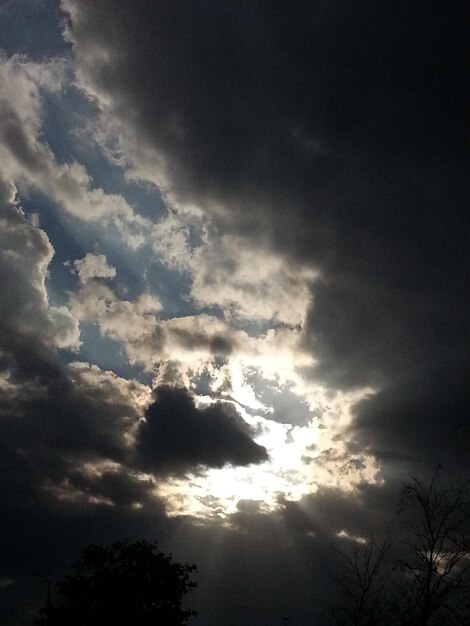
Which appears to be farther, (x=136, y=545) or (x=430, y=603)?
(x=136, y=545)

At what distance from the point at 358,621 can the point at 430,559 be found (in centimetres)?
1111

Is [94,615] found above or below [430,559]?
below

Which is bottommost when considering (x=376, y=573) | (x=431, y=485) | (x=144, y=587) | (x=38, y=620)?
(x=38, y=620)

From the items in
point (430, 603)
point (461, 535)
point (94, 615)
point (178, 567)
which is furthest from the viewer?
point (178, 567)

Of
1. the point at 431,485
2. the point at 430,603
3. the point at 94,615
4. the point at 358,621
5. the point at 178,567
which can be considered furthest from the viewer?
the point at 178,567

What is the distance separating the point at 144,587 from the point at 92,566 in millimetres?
5868

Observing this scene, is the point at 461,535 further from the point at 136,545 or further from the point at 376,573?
the point at 136,545

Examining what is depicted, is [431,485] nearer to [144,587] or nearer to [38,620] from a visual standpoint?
[144,587]

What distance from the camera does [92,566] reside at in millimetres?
50219

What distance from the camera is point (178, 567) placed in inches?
1966

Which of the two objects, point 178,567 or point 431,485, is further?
point 178,567

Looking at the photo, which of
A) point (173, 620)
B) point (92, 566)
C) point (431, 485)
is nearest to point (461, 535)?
point (431, 485)

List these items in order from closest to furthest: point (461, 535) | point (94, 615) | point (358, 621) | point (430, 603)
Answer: point (461, 535)
point (430, 603)
point (358, 621)
point (94, 615)

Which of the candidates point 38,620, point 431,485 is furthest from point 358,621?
point 38,620
